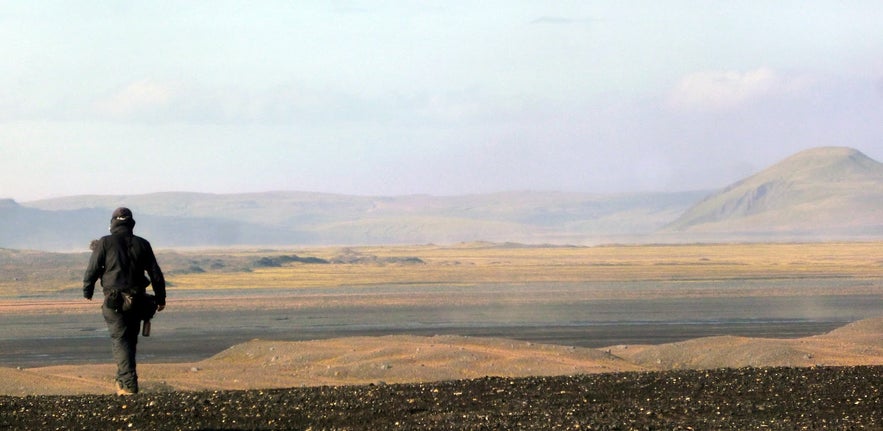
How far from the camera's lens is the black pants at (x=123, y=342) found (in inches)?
470

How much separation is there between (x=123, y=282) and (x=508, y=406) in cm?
391

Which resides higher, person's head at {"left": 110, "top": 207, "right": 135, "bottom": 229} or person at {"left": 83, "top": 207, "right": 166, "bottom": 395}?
person's head at {"left": 110, "top": 207, "right": 135, "bottom": 229}

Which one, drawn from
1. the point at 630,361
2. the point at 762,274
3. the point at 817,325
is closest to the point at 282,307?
the point at 817,325

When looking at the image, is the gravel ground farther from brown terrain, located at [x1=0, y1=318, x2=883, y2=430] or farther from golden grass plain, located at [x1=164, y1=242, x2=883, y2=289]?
golden grass plain, located at [x1=164, y1=242, x2=883, y2=289]

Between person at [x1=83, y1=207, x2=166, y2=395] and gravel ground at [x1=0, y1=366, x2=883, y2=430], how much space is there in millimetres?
708

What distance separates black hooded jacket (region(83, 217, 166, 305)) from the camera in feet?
39.0

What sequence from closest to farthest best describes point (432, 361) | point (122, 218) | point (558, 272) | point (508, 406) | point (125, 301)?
point (508, 406)
point (125, 301)
point (122, 218)
point (432, 361)
point (558, 272)

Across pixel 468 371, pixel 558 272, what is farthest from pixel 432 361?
pixel 558 272

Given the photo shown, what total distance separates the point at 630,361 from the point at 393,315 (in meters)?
19.0

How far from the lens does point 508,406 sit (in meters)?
10.7

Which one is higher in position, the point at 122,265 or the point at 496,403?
the point at 122,265

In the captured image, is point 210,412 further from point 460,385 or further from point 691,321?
point 691,321

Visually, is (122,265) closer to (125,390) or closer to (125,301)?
(125,301)

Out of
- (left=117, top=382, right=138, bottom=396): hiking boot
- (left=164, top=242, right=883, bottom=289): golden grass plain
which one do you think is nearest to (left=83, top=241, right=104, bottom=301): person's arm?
(left=117, top=382, right=138, bottom=396): hiking boot
